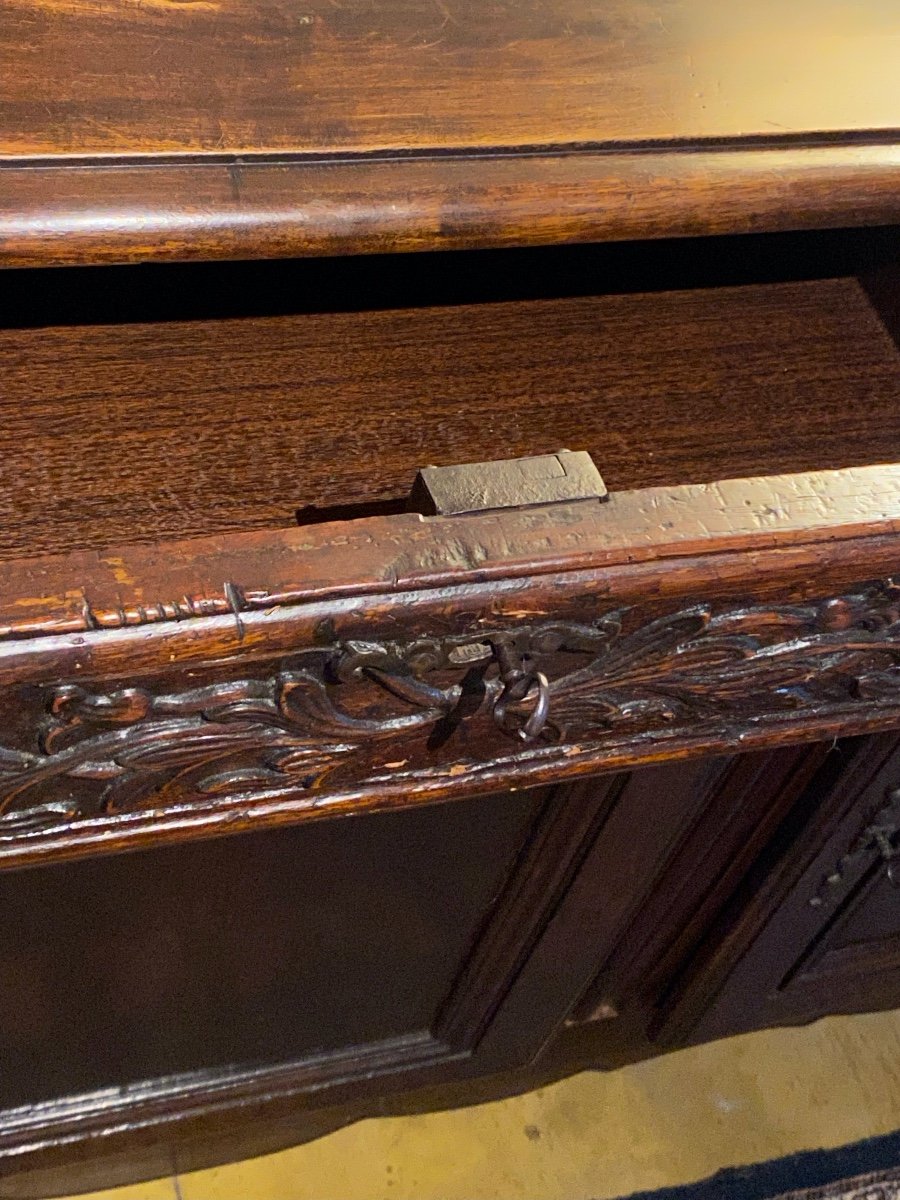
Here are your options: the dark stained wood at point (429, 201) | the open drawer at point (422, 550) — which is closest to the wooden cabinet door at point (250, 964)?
the open drawer at point (422, 550)

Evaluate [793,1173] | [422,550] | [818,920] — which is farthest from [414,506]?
[793,1173]

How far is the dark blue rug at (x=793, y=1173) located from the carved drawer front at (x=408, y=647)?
69 cm

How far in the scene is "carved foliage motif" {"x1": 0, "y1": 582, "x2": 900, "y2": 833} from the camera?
1.44ft

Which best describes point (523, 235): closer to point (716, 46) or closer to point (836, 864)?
point (716, 46)

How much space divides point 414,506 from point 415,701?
0.08 meters

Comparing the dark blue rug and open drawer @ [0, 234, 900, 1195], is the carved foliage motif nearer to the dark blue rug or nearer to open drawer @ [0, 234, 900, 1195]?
open drawer @ [0, 234, 900, 1195]

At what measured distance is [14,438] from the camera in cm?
55

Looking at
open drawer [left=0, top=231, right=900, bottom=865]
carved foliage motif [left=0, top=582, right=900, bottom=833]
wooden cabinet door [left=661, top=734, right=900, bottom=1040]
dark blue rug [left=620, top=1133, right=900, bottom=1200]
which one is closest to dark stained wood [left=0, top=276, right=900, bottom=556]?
open drawer [left=0, top=231, right=900, bottom=865]

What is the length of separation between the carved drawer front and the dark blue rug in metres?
0.69

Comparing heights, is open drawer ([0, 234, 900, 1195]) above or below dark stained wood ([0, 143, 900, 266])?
below

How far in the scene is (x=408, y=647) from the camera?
44 cm

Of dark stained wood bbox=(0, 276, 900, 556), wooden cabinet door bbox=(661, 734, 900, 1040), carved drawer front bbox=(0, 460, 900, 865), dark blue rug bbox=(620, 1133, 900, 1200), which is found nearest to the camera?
carved drawer front bbox=(0, 460, 900, 865)

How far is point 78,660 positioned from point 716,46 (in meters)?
0.46

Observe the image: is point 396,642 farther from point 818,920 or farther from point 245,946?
point 818,920
